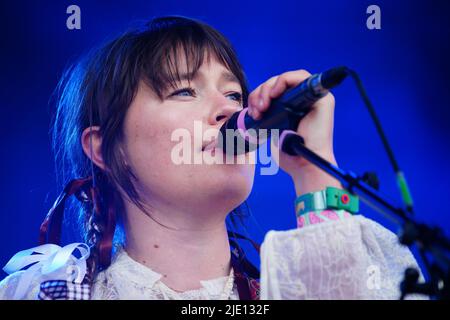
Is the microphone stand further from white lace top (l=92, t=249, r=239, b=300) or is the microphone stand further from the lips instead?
white lace top (l=92, t=249, r=239, b=300)

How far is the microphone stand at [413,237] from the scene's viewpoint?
76 centimetres

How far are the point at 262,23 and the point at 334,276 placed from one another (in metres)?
0.86

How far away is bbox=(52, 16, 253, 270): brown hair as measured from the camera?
4.39 ft

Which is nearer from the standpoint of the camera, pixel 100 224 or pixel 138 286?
pixel 138 286

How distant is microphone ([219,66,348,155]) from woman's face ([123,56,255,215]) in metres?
0.06

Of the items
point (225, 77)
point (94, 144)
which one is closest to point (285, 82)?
point (225, 77)

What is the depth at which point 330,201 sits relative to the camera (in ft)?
3.48

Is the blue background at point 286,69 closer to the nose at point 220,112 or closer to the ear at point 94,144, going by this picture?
the ear at point 94,144

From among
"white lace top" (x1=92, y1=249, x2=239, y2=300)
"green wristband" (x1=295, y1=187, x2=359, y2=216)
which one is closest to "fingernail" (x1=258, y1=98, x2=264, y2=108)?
"green wristband" (x1=295, y1=187, x2=359, y2=216)

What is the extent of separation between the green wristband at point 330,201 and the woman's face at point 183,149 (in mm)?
209

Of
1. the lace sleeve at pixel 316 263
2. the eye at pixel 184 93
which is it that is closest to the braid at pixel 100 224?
the eye at pixel 184 93

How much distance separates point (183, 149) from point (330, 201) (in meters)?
0.36

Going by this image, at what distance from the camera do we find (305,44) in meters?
1.61

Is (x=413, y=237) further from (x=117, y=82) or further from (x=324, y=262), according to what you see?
(x=117, y=82)
